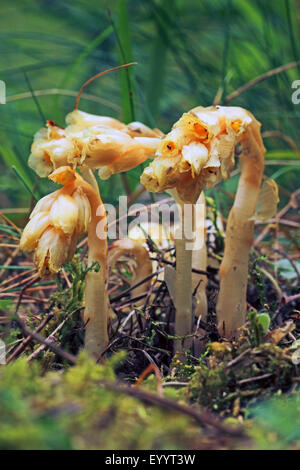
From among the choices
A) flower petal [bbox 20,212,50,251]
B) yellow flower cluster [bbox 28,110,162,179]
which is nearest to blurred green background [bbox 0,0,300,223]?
yellow flower cluster [bbox 28,110,162,179]

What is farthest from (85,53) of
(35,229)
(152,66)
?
(35,229)

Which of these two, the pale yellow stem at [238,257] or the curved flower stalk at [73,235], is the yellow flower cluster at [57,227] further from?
the pale yellow stem at [238,257]

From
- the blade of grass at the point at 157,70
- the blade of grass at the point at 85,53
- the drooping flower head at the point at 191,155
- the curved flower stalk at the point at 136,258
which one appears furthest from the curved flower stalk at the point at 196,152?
the blade of grass at the point at 157,70

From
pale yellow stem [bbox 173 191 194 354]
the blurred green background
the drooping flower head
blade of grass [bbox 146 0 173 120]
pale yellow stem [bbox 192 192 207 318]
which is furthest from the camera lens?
blade of grass [bbox 146 0 173 120]

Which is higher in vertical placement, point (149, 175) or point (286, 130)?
point (286, 130)

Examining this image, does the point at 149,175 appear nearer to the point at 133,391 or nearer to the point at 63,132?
the point at 63,132

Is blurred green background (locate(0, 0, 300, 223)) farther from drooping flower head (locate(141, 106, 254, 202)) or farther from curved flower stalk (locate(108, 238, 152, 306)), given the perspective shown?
drooping flower head (locate(141, 106, 254, 202))
